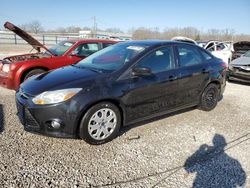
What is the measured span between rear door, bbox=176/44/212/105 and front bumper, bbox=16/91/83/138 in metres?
2.17

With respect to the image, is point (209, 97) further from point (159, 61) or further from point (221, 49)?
point (221, 49)

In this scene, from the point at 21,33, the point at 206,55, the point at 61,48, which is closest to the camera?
the point at 206,55

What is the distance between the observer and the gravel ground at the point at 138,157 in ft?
9.42

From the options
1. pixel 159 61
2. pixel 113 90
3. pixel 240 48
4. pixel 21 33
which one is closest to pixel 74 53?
pixel 21 33

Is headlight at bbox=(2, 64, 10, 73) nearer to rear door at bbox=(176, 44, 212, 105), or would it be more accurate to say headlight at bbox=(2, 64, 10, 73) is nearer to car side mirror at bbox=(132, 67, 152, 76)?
car side mirror at bbox=(132, 67, 152, 76)

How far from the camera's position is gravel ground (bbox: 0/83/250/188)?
9.42 ft

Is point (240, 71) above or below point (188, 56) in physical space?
below

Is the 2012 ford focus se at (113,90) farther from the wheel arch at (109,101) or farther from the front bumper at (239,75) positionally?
the front bumper at (239,75)

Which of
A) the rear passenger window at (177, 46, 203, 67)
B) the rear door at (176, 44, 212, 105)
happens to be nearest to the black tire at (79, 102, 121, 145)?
the rear door at (176, 44, 212, 105)

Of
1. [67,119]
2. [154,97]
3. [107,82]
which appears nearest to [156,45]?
[154,97]

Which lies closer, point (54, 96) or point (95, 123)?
point (54, 96)

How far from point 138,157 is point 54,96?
144 centimetres

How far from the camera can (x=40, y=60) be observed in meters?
6.23

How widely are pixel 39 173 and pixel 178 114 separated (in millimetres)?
3126
